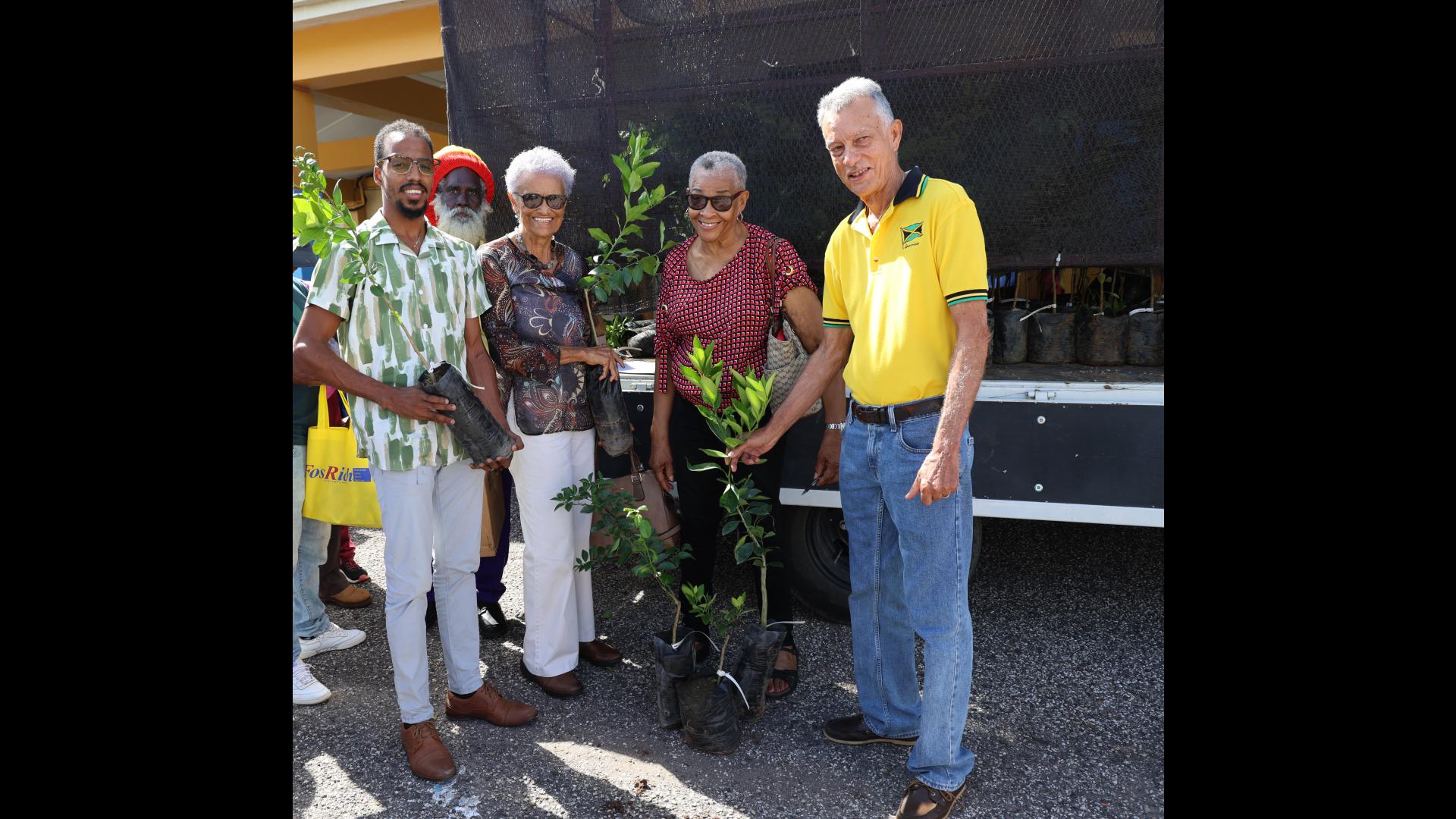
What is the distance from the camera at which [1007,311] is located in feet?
12.6

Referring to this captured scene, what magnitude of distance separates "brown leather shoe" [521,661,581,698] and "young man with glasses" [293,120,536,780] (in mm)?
488

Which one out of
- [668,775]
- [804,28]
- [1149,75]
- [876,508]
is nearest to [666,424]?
[876,508]

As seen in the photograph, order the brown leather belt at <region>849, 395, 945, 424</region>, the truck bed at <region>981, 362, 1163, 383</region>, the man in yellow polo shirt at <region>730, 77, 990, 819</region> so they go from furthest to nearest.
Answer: the truck bed at <region>981, 362, 1163, 383</region>
the brown leather belt at <region>849, 395, 945, 424</region>
the man in yellow polo shirt at <region>730, 77, 990, 819</region>

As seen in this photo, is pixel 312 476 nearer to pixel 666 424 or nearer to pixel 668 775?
pixel 666 424

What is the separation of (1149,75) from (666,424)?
2.12 meters

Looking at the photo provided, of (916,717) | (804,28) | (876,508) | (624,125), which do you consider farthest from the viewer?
(624,125)

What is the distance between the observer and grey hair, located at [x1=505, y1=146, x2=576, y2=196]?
2.94m

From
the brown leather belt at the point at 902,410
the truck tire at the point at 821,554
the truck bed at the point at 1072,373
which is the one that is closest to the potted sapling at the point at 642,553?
the truck tire at the point at 821,554

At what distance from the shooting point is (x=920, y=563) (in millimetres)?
2355

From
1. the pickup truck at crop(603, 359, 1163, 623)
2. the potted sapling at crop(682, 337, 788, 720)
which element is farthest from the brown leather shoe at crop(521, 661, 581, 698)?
the pickup truck at crop(603, 359, 1163, 623)

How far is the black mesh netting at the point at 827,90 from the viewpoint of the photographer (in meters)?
3.26

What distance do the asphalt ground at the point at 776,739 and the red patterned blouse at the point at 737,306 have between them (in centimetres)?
101

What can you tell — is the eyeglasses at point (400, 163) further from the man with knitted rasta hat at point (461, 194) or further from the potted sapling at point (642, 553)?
the potted sapling at point (642, 553)

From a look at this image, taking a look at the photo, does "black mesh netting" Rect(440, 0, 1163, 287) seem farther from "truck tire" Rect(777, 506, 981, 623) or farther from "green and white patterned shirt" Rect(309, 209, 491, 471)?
"green and white patterned shirt" Rect(309, 209, 491, 471)
